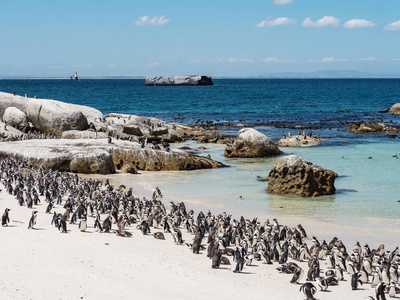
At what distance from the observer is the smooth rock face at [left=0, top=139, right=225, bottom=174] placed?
26578mm

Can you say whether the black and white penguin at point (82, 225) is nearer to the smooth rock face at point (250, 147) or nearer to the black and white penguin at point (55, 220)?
the black and white penguin at point (55, 220)

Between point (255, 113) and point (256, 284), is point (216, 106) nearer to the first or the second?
point (255, 113)

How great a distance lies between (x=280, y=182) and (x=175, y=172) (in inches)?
268

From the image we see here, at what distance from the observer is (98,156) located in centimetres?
2703

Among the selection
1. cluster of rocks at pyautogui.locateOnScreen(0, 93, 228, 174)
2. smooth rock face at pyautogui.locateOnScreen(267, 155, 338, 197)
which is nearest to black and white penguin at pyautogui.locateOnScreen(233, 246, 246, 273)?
smooth rock face at pyautogui.locateOnScreen(267, 155, 338, 197)

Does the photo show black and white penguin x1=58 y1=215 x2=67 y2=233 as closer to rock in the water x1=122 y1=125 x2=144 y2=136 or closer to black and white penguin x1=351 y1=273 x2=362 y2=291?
black and white penguin x1=351 y1=273 x2=362 y2=291

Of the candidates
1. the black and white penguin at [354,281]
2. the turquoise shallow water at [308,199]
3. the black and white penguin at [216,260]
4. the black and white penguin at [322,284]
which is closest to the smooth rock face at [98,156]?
the turquoise shallow water at [308,199]

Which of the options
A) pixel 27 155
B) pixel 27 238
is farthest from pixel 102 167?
pixel 27 238

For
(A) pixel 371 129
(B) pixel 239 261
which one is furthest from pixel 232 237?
(A) pixel 371 129

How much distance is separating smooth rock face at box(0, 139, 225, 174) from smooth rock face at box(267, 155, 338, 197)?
22.3ft

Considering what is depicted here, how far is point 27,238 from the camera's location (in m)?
14.0

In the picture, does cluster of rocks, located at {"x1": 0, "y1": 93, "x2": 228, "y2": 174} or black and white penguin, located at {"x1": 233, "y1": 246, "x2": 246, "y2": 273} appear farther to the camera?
cluster of rocks, located at {"x1": 0, "y1": 93, "x2": 228, "y2": 174}

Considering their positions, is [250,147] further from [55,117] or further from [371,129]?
[371,129]

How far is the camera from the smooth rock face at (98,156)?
87.2 ft
